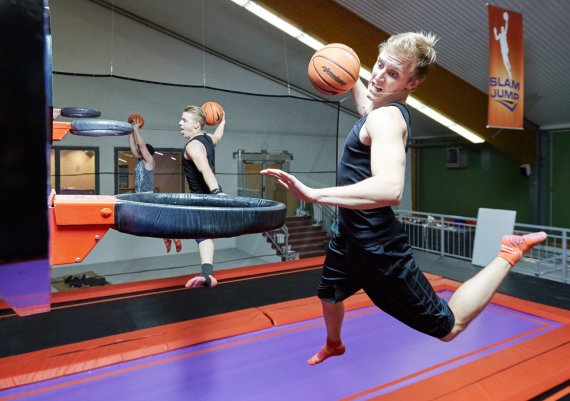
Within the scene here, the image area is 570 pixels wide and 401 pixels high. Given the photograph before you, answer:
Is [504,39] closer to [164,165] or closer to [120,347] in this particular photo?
[164,165]

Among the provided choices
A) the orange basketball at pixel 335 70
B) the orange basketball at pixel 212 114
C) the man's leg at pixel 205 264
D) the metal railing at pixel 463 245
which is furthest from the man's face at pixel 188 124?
the metal railing at pixel 463 245

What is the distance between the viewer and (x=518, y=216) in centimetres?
821

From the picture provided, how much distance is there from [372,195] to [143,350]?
1.72 meters

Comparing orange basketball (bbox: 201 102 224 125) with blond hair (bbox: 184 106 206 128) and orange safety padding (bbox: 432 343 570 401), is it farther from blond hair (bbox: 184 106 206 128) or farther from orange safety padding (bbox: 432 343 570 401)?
orange safety padding (bbox: 432 343 570 401)

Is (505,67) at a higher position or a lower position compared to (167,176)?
higher

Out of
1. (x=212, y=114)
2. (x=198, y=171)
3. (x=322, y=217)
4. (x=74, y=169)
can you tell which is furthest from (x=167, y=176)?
(x=198, y=171)

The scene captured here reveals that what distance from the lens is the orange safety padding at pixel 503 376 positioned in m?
1.75

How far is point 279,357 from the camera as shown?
213cm

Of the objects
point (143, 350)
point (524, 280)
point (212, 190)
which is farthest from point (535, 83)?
point (143, 350)

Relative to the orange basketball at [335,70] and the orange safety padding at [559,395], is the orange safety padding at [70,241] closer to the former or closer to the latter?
the orange basketball at [335,70]

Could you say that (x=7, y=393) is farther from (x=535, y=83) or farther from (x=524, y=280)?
(x=535, y=83)

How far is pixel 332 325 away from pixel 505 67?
14.1 feet

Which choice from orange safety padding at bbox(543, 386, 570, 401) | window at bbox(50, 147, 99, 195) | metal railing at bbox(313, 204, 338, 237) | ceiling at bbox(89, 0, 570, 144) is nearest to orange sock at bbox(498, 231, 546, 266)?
orange safety padding at bbox(543, 386, 570, 401)

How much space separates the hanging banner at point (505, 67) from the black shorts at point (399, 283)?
4055 millimetres
